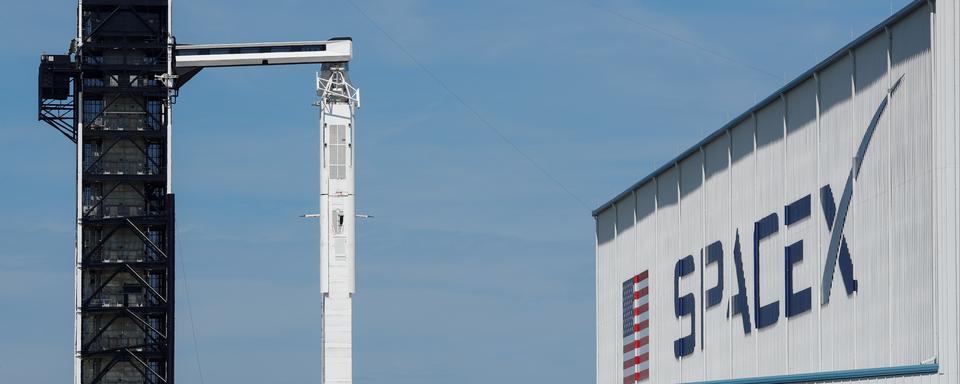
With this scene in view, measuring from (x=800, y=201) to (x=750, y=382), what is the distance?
22.5 ft

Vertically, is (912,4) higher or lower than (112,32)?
lower

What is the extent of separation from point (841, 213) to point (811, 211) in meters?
2.62

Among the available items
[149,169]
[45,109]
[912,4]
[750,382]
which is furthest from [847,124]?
[45,109]

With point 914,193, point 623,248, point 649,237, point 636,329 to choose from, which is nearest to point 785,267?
point 914,193

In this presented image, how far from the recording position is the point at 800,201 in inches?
2112

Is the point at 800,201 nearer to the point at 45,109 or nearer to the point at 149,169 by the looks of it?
the point at 149,169

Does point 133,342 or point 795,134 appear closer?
point 795,134

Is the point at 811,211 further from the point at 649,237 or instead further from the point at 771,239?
the point at 649,237

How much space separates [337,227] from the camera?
9069 cm

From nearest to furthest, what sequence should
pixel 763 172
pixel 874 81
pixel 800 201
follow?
pixel 874 81 → pixel 800 201 → pixel 763 172

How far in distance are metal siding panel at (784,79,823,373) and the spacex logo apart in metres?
0.27

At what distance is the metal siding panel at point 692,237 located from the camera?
6462 centimetres

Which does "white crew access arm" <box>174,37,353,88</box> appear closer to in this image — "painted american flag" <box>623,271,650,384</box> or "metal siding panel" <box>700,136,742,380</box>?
"painted american flag" <box>623,271,650,384</box>

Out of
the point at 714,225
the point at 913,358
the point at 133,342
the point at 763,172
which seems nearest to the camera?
the point at 913,358
